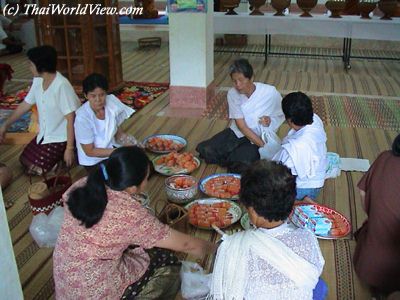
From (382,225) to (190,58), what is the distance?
310cm

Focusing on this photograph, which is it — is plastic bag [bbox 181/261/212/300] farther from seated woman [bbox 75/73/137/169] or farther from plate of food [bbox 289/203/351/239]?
seated woman [bbox 75/73/137/169]

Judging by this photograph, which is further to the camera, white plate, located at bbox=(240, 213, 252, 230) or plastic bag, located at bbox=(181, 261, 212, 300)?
white plate, located at bbox=(240, 213, 252, 230)

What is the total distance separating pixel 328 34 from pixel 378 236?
494cm

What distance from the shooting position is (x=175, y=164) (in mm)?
3236

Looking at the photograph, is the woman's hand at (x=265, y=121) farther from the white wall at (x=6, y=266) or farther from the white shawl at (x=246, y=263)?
the white wall at (x=6, y=266)

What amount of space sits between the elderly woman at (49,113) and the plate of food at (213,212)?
0.88 m

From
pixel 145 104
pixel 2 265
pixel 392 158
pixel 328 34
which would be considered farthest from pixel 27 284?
pixel 328 34

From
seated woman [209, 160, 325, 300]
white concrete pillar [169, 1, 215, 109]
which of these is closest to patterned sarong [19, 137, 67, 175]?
white concrete pillar [169, 1, 215, 109]

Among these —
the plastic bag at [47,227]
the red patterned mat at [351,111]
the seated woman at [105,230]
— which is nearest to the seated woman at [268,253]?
the seated woman at [105,230]

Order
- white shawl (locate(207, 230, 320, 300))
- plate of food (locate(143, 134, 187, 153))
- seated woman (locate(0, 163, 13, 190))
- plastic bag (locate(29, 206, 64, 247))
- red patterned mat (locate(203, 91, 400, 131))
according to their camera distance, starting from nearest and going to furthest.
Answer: white shawl (locate(207, 230, 320, 300)), plastic bag (locate(29, 206, 64, 247)), seated woman (locate(0, 163, 13, 190)), plate of food (locate(143, 134, 187, 153)), red patterned mat (locate(203, 91, 400, 131))

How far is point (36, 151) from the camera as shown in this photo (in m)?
3.12

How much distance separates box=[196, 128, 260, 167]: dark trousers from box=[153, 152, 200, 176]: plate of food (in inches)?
4.5

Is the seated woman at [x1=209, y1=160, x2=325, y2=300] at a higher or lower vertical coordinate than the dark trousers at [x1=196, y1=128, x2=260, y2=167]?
higher

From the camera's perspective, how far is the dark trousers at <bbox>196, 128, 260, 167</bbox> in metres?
3.16
